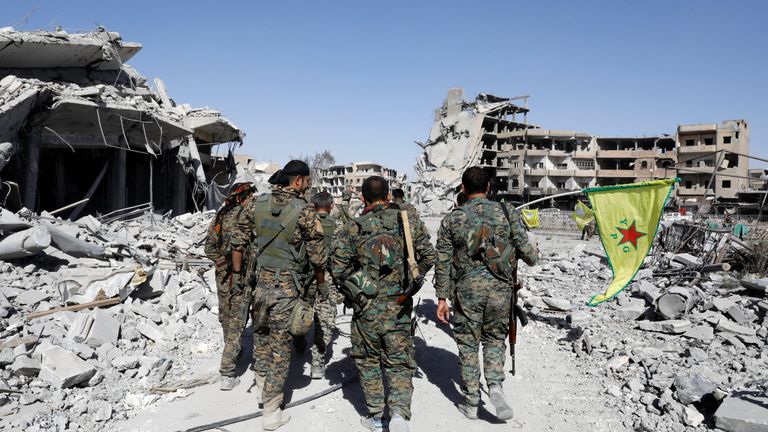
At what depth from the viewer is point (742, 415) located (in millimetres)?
3525

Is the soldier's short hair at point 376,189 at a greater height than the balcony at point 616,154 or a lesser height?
lesser

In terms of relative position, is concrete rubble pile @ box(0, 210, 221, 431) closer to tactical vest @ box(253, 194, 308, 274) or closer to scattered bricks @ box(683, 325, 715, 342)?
tactical vest @ box(253, 194, 308, 274)

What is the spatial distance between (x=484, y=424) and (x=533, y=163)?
59.6 meters

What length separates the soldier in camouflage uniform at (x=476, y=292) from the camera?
398cm

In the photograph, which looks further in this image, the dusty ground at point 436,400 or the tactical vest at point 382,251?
the dusty ground at point 436,400

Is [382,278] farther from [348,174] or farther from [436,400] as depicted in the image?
[348,174]

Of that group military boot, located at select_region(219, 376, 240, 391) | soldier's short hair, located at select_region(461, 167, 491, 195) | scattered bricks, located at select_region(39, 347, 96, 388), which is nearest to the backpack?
soldier's short hair, located at select_region(461, 167, 491, 195)

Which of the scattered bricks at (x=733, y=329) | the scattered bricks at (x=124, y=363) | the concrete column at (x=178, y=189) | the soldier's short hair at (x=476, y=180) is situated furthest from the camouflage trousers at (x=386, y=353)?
the concrete column at (x=178, y=189)

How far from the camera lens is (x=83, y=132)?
1257 centimetres

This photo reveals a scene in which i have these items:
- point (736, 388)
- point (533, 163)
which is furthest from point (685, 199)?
point (736, 388)

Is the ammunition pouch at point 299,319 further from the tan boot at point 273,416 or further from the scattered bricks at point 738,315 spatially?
the scattered bricks at point 738,315

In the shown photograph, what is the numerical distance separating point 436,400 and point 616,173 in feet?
199

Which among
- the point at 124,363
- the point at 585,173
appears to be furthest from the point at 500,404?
the point at 585,173

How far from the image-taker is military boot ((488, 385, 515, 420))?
3.76 metres
